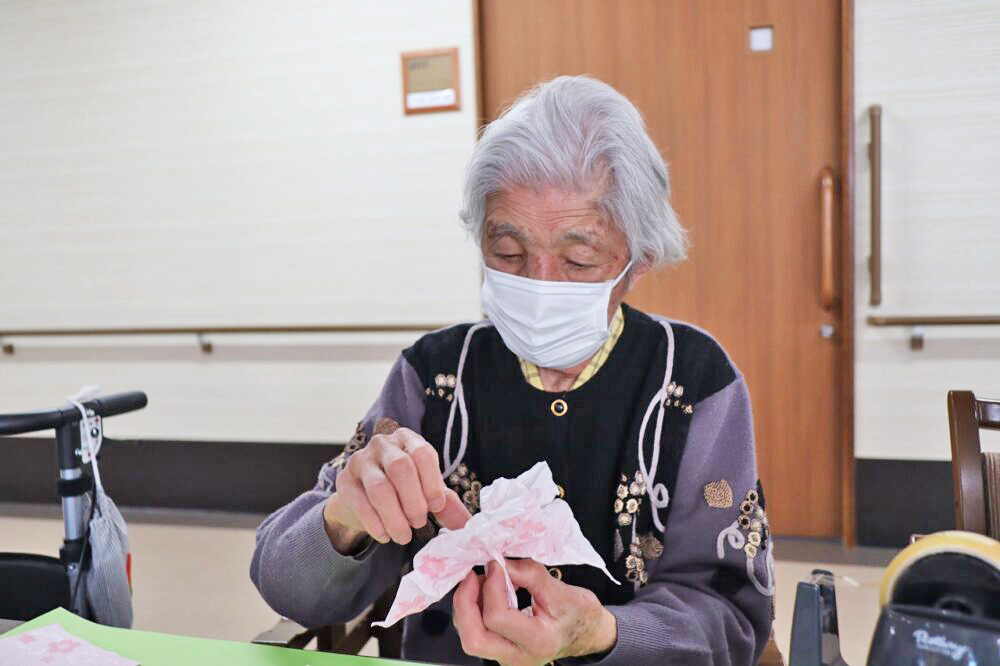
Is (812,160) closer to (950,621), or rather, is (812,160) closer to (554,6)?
(554,6)

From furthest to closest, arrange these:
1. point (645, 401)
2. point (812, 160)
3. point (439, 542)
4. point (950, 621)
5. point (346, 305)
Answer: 1. point (346, 305)
2. point (812, 160)
3. point (645, 401)
4. point (439, 542)
5. point (950, 621)

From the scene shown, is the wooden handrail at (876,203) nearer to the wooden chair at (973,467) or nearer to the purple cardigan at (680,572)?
the wooden chair at (973,467)

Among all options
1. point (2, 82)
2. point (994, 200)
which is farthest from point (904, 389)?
point (2, 82)

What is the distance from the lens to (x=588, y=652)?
0.85 m

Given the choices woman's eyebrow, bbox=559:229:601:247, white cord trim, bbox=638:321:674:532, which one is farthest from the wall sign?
white cord trim, bbox=638:321:674:532

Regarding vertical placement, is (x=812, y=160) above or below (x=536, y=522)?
above

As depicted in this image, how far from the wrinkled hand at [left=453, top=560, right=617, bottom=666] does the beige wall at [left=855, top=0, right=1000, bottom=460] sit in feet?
8.73

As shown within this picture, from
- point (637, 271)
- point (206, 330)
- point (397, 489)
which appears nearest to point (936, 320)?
point (637, 271)

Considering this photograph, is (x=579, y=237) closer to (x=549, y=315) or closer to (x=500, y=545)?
(x=549, y=315)

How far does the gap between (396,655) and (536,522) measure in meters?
0.75

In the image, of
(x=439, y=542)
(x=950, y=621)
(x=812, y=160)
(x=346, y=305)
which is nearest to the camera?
(x=950, y=621)

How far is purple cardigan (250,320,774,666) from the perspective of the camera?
0.96 metres

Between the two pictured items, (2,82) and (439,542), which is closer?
(439,542)

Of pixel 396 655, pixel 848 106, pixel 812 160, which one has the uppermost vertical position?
pixel 848 106
